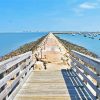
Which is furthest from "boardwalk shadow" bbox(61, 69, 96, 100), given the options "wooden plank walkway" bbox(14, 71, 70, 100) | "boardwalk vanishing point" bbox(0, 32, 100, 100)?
"wooden plank walkway" bbox(14, 71, 70, 100)

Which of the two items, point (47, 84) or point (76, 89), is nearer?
point (76, 89)

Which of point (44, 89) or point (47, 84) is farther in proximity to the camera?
point (47, 84)

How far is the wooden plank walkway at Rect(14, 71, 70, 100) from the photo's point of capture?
8.16 metres

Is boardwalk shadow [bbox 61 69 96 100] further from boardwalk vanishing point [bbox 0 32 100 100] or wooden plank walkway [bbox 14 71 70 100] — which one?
wooden plank walkway [bbox 14 71 70 100]

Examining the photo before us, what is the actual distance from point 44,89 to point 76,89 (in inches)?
36.9

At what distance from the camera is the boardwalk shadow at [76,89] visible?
8117mm

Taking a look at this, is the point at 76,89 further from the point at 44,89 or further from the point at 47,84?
the point at 47,84

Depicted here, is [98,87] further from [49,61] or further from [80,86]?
[49,61]

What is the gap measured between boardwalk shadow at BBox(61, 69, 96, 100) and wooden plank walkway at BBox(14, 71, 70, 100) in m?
0.14

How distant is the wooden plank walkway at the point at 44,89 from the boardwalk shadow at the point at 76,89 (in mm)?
140

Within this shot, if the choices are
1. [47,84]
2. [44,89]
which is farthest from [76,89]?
[47,84]

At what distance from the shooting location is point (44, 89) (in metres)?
9.19

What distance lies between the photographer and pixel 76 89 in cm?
918

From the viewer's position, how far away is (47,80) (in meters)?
10.8
